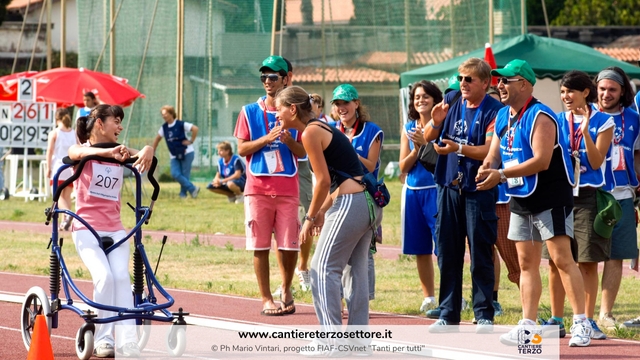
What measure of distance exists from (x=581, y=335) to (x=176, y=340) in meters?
2.83

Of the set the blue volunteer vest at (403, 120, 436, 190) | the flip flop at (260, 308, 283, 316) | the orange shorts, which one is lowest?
the flip flop at (260, 308, 283, 316)

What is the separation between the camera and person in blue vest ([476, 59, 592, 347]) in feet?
25.7

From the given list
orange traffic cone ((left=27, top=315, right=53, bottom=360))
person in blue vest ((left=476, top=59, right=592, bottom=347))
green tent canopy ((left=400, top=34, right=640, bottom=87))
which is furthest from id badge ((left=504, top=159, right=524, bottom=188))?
green tent canopy ((left=400, top=34, right=640, bottom=87))

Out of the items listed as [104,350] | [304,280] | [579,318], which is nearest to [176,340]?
[104,350]

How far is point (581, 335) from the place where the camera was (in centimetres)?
800

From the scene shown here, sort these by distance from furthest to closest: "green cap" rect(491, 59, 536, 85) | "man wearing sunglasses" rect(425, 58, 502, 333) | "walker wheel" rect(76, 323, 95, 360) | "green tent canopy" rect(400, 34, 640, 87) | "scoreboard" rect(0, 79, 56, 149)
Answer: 1. "scoreboard" rect(0, 79, 56, 149)
2. "green tent canopy" rect(400, 34, 640, 87)
3. "man wearing sunglasses" rect(425, 58, 502, 333)
4. "green cap" rect(491, 59, 536, 85)
5. "walker wheel" rect(76, 323, 95, 360)

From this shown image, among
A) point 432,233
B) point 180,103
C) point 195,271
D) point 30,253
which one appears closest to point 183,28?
point 180,103

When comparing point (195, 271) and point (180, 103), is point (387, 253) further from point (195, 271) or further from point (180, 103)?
point (180, 103)

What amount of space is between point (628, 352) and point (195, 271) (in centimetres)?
606

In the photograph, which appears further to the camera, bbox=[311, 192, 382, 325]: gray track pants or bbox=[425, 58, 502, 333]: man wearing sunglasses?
bbox=[425, 58, 502, 333]: man wearing sunglasses

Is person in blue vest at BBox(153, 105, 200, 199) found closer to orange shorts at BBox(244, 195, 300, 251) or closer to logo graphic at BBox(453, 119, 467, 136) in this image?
orange shorts at BBox(244, 195, 300, 251)

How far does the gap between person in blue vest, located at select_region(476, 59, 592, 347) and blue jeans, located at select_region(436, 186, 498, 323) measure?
1.60 feet

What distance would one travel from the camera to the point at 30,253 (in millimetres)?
14445

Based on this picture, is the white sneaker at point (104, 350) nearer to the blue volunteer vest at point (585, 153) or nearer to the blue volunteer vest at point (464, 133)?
the blue volunteer vest at point (464, 133)
